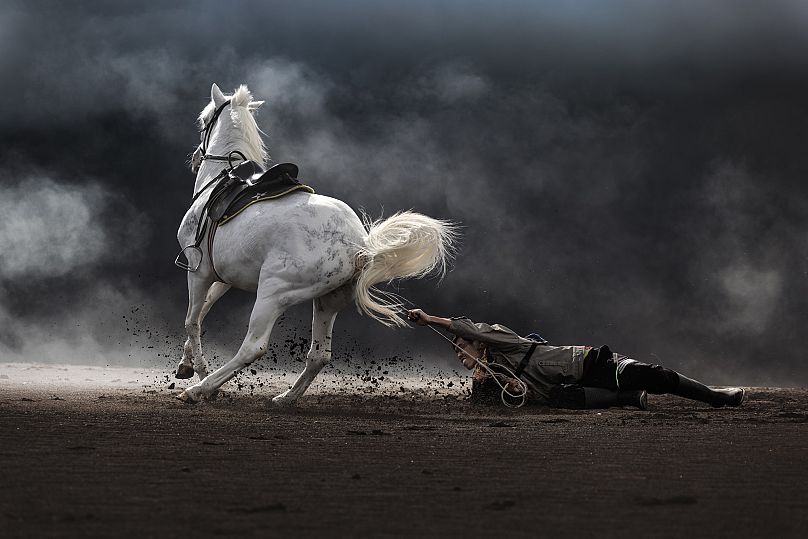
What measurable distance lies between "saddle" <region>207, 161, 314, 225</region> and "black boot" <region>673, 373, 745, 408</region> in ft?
11.1

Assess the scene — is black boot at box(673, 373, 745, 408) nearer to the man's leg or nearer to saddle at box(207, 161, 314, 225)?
the man's leg

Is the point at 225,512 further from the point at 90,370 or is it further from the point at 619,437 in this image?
the point at 90,370

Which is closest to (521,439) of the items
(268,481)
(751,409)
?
(268,481)

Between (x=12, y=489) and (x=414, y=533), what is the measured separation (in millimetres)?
1735

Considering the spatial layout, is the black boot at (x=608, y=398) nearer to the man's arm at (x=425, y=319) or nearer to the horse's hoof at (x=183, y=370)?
the man's arm at (x=425, y=319)

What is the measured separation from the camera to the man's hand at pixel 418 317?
7.69 meters

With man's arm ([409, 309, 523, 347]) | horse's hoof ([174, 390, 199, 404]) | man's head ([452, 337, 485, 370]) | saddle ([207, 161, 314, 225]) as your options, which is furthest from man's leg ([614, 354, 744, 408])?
horse's hoof ([174, 390, 199, 404])

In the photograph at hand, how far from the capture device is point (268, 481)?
4.32 m

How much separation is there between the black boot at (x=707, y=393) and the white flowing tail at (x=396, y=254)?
210cm

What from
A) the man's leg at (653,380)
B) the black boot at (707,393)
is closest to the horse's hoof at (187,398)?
the man's leg at (653,380)

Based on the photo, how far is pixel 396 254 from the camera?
778cm

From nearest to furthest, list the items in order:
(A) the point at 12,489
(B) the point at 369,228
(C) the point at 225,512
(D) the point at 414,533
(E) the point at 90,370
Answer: (D) the point at 414,533 → (C) the point at 225,512 → (A) the point at 12,489 → (B) the point at 369,228 → (E) the point at 90,370

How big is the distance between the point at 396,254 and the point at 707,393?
2783 mm

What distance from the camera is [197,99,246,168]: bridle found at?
29.8 ft
